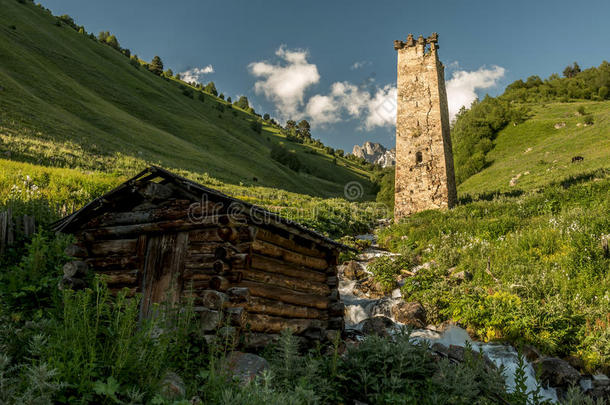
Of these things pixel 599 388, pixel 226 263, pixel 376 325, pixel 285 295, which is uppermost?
pixel 226 263

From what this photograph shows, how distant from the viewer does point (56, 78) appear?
1962 inches

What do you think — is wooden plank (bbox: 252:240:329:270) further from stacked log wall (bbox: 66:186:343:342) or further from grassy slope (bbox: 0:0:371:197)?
grassy slope (bbox: 0:0:371:197)

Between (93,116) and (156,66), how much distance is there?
76.9 metres

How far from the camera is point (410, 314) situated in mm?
12555

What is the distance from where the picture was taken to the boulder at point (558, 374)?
8453 millimetres

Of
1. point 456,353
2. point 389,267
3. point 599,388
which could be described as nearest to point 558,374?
point 599,388

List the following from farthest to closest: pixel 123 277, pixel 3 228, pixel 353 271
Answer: pixel 353 271
pixel 3 228
pixel 123 277

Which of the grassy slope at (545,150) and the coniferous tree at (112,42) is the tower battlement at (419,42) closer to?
the grassy slope at (545,150)

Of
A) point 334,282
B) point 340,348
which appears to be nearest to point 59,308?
point 340,348

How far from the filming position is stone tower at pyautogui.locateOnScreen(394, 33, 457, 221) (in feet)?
81.3

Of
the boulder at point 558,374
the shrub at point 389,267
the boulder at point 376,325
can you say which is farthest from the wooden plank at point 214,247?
the shrub at point 389,267

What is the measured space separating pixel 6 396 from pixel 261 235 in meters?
5.18

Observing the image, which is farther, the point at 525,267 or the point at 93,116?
the point at 93,116

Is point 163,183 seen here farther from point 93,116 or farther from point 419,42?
point 93,116
